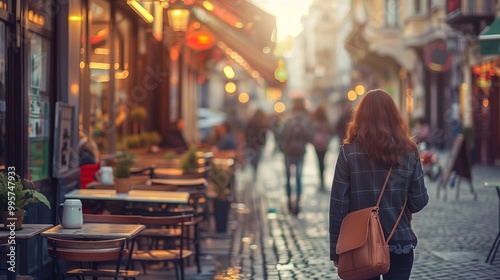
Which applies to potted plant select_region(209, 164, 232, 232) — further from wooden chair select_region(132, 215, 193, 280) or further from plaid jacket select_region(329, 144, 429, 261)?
plaid jacket select_region(329, 144, 429, 261)

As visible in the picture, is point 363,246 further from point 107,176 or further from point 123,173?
point 107,176

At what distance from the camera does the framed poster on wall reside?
870 centimetres

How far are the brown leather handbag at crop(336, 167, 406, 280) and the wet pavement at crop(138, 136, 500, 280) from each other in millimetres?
3398

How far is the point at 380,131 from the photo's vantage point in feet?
19.1

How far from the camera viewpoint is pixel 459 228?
502 inches

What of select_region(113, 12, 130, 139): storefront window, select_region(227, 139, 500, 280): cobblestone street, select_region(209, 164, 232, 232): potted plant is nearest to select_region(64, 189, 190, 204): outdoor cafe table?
select_region(227, 139, 500, 280): cobblestone street

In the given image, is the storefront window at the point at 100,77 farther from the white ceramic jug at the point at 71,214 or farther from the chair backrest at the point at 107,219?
the white ceramic jug at the point at 71,214

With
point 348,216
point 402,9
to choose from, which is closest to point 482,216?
point 348,216

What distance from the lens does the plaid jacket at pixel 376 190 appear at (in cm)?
580

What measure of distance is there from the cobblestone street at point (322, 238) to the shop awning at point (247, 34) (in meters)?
2.91

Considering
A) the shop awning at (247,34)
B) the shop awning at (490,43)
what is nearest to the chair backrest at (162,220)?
the shop awning at (490,43)

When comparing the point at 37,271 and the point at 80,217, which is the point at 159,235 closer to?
the point at 37,271

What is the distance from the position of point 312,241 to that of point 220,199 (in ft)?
4.66

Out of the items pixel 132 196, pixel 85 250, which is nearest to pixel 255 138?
pixel 132 196
